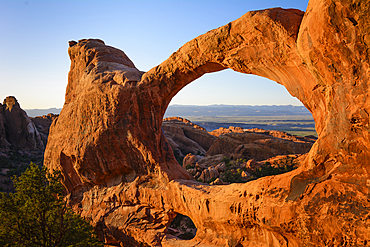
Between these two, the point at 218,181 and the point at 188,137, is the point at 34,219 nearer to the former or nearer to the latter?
the point at 218,181

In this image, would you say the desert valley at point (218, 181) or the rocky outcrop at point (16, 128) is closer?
the desert valley at point (218, 181)

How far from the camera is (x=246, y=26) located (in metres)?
8.23

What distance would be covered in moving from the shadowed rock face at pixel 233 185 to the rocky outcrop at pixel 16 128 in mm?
40264

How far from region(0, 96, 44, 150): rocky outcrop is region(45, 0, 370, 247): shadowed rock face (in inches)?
1585

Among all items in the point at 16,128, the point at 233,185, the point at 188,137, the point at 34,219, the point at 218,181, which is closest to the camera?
the point at 233,185

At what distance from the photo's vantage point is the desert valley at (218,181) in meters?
5.90

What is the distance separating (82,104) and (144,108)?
4354mm

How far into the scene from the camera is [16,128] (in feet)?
165

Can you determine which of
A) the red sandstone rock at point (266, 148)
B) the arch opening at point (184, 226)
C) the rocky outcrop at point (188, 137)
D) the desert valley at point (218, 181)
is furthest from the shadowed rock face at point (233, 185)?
the rocky outcrop at point (188, 137)

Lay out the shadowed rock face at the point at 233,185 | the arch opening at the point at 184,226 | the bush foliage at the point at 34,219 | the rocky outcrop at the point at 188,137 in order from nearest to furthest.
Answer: the shadowed rock face at the point at 233,185
the bush foliage at the point at 34,219
the arch opening at the point at 184,226
the rocky outcrop at the point at 188,137

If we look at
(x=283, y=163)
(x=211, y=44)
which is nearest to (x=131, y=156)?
(x=211, y=44)

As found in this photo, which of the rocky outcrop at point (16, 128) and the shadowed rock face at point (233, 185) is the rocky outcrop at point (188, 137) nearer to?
the rocky outcrop at point (16, 128)

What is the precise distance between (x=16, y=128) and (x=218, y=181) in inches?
1936

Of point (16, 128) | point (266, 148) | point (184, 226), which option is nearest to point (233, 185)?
point (184, 226)
